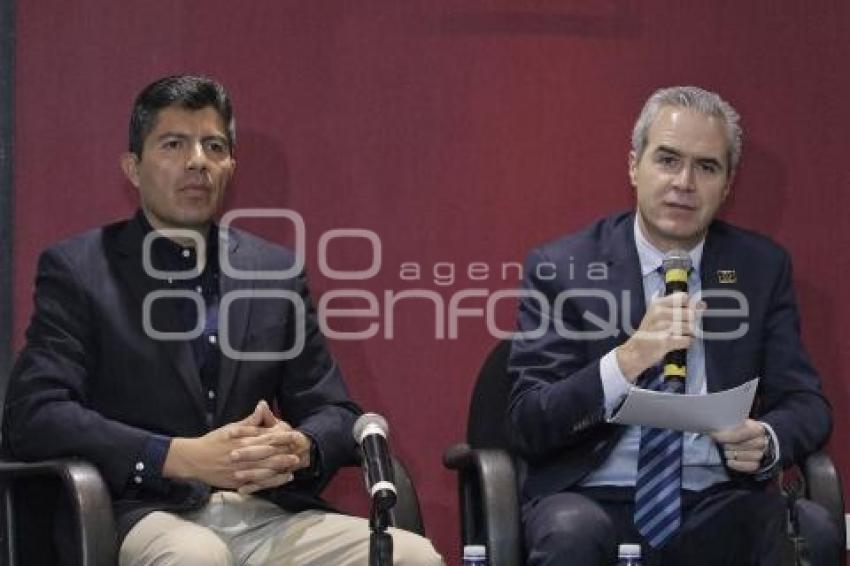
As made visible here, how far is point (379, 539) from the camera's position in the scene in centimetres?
311

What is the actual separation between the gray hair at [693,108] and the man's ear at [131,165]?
136 cm

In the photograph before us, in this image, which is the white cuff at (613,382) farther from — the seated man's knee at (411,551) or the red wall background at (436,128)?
the red wall background at (436,128)

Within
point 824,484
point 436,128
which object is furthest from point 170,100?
point 824,484

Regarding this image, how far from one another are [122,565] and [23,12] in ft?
5.99

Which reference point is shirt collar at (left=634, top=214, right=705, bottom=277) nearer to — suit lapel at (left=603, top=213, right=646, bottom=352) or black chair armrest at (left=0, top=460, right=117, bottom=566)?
suit lapel at (left=603, top=213, right=646, bottom=352)

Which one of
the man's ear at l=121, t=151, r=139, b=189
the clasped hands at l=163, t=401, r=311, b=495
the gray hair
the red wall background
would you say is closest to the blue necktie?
the gray hair

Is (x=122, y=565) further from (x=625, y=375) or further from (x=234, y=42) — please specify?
(x=234, y=42)

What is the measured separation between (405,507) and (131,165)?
122cm

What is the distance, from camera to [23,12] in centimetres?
480

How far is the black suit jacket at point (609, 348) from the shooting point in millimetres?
4094

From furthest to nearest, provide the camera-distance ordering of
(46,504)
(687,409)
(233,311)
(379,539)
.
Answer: (233,311)
(46,504)
(687,409)
(379,539)

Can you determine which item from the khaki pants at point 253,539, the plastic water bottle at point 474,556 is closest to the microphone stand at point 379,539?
the plastic water bottle at point 474,556

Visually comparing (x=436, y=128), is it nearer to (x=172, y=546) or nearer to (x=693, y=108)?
(x=693, y=108)

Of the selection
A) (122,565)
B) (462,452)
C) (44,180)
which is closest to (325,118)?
(44,180)
